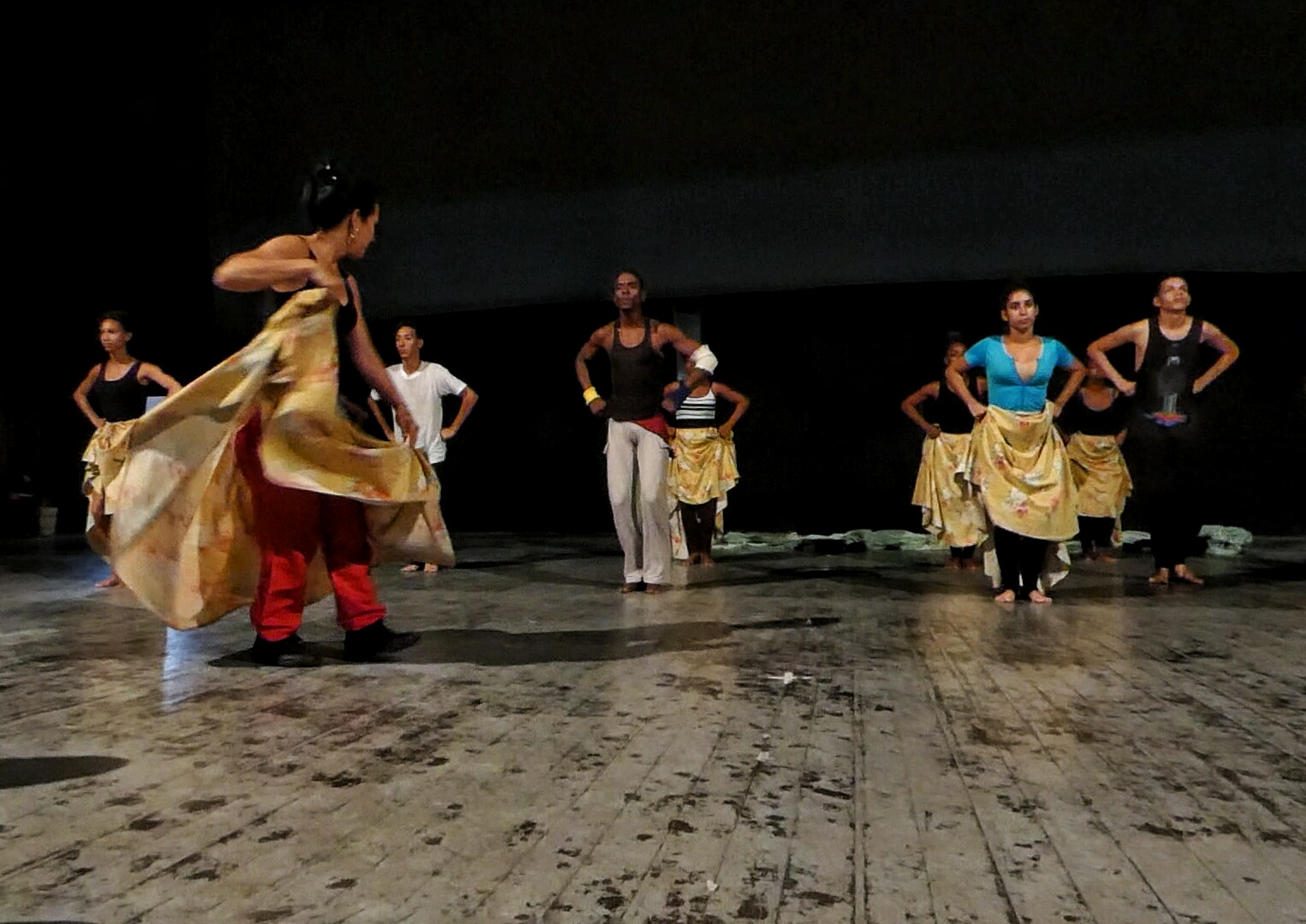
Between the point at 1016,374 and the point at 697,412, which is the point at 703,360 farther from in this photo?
the point at 697,412

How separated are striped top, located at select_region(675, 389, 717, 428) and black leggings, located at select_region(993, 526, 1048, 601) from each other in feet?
8.86

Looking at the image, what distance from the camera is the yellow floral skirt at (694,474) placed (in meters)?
6.68

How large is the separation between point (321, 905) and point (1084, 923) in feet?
3.01

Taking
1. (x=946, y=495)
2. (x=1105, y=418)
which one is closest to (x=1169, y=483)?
(x=946, y=495)

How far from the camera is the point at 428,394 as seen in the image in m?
5.86

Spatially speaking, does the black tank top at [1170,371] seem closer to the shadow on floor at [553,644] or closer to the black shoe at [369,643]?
the shadow on floor at [553,644]

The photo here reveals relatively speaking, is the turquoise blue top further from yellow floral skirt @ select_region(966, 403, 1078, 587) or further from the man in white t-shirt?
the man in white t-shirt

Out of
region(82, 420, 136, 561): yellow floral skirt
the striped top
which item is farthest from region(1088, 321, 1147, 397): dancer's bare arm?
region(82, 420, 136, 561): yellow floral skirt

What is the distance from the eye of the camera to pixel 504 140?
7383 mm

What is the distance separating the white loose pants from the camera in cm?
469

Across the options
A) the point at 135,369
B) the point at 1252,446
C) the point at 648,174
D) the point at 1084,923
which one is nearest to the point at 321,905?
the point at 1084,923

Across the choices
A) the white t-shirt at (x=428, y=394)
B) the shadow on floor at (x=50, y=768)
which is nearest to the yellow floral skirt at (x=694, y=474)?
the white t-shirt at (x=428, y=394)

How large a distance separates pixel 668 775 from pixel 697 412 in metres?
5.10

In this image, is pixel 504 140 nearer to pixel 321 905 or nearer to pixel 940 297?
pixel 940 297
